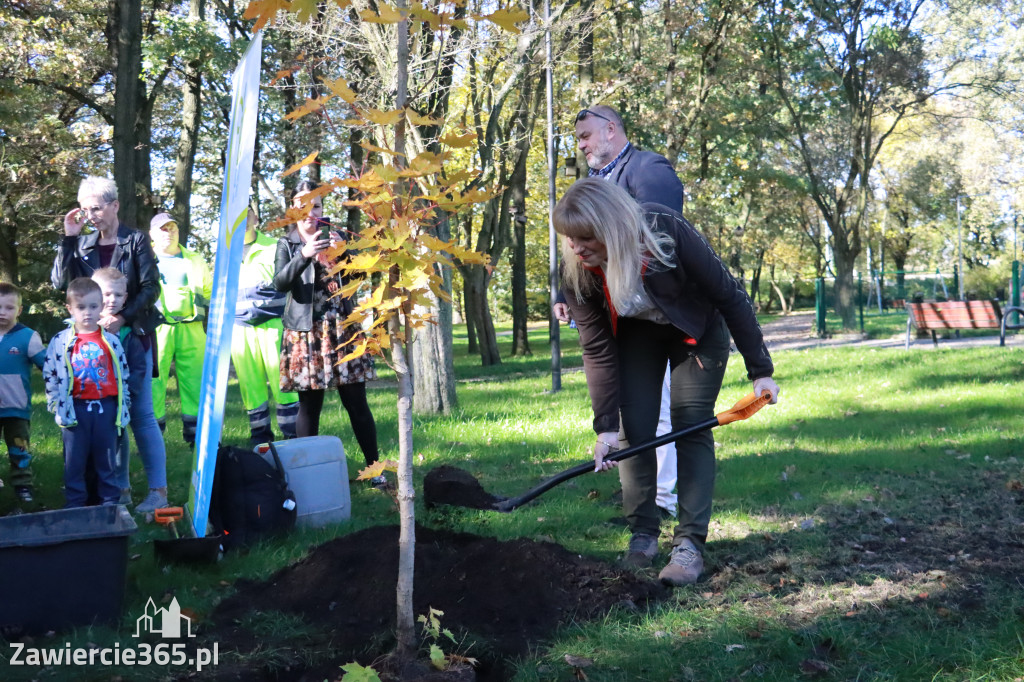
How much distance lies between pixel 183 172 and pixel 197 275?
1080 centimetres

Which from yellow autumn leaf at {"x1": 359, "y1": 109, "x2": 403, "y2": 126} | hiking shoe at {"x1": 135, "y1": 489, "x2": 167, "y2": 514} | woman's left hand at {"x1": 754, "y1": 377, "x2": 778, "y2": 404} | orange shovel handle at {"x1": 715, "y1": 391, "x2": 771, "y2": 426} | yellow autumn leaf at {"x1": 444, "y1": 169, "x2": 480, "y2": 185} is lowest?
hiking shoe at {"x1": 135, "y1": 489, "x2": 167, "y2": 514}

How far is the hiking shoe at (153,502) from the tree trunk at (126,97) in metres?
7.16

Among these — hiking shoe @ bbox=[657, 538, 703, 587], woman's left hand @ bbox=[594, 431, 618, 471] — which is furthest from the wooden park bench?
woman's left hand @ bbox=[594, 431, 618, 471]

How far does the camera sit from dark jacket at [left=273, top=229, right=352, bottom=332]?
218 inches

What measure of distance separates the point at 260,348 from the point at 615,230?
3456 mm

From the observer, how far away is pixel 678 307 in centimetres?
383

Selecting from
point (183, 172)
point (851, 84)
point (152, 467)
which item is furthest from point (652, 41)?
point (152, 467)

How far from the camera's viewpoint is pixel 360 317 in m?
3.07

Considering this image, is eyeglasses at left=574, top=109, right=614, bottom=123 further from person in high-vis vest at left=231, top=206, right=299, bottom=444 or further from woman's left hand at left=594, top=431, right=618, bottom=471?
person in high-vis vest at left=231, top=206, right=299, bottom=444

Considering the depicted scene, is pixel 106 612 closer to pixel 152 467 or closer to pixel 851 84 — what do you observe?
pixel 152 467

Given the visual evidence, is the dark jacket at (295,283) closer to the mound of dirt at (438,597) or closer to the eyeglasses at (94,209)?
the eyeglasses at (94,209)

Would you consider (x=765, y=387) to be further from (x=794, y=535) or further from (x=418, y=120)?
A: (x=418, y=120)

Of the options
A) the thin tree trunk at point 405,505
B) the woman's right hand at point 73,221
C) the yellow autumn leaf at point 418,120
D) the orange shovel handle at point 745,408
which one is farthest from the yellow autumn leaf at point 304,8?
the woman's right hand at point 73,221

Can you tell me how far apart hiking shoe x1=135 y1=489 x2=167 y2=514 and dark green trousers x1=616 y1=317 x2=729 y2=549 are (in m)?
3.00
